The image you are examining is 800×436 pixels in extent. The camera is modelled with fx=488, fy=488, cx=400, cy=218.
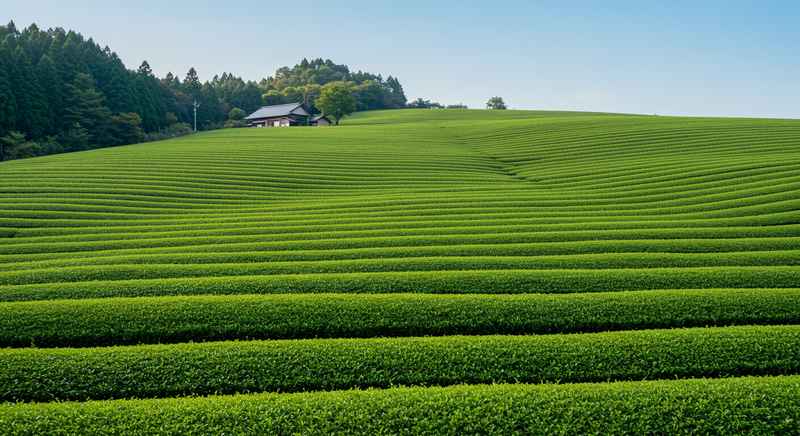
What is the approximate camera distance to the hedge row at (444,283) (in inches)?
357

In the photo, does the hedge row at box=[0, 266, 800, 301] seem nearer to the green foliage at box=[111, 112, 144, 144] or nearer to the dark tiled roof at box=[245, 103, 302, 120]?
the green foliage at box=[111, 112, 144, 144]

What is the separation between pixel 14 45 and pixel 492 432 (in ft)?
237

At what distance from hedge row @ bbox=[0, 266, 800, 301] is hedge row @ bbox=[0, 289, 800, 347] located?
568 millimetres

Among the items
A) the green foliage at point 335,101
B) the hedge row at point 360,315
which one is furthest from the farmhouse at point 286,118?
the hedge row at point 360,315

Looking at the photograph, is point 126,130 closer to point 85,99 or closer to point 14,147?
point 85,99

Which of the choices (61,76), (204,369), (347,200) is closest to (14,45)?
(61,76)

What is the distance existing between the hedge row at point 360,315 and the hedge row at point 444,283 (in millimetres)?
568

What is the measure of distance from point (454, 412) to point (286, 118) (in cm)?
6974

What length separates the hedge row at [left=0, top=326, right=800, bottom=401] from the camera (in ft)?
20.5

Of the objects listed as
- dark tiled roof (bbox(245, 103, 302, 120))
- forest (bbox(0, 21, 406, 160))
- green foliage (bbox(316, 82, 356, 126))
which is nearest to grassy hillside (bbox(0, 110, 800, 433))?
forest (bbox(0, 21, 406, 160))

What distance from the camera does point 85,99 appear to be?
50188 mm

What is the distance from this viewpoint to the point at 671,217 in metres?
14.8

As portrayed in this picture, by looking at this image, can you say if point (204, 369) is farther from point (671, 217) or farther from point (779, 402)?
point (671, 217)

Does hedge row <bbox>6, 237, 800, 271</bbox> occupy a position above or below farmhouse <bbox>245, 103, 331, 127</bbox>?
below
